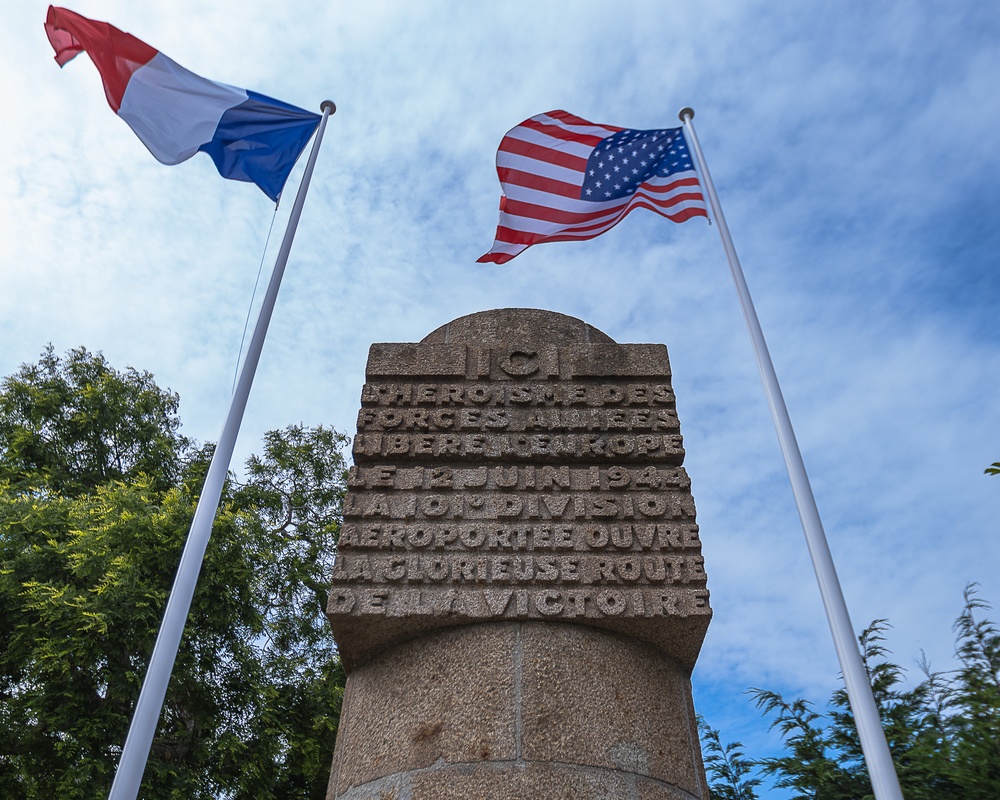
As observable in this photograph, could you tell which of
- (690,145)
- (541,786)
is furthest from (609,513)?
(690,145)

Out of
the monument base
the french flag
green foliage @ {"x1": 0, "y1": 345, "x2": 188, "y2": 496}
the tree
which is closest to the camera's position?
the monument base

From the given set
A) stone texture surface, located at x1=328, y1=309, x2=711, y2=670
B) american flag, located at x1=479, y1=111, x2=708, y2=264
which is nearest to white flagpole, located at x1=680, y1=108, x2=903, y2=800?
stone texture surface, located at x1=328, y1=309, x2=711, y2=670

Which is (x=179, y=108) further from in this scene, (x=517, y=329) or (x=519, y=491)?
(x=519, y=491)

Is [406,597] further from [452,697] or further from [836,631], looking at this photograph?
[836,631]

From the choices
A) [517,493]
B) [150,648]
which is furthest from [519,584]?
[150,648]

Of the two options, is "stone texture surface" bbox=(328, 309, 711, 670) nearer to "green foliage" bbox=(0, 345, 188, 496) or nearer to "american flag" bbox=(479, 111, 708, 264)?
"american flag" bbox=(479, 111, 708, 264)

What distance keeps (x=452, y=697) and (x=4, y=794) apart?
31.3 ft

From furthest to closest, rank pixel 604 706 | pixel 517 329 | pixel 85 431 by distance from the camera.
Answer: pixel 85 431 < pixel 517 329 < pixel 604 706

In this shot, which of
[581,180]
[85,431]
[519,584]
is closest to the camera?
[519,584]

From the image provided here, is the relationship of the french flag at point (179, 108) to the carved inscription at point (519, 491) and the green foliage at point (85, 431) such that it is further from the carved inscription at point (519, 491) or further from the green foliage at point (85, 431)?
the green foliage at point (85, 431)

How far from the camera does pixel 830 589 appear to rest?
14.4ft

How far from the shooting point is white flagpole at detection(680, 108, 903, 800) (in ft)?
12.0

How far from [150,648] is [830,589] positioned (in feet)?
33.1

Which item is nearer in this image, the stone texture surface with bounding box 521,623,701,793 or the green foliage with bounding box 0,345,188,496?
the stone texture surface with bounding box 521,623,701,793
